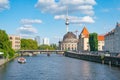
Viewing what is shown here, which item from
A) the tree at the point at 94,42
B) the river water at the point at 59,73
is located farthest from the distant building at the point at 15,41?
the river water at the point at 59,73

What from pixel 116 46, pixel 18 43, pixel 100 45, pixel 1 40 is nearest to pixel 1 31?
pixel 1 40

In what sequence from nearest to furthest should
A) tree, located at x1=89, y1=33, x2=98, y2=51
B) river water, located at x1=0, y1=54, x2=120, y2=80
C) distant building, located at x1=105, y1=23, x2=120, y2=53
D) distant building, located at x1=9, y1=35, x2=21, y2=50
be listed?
1. river water, located at x1=0, y1=54, x2=120, y2=80
2. distant building, located at x1=105, y1=23, x2=120, y2=53
3. tree, located at x1=89, y1=33, x2=98, y2=51
4. distant building, located at x1=9, y1=35, x2=21, y2=50

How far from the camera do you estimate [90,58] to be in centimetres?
12138

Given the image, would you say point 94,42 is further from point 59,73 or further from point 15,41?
point 59,73

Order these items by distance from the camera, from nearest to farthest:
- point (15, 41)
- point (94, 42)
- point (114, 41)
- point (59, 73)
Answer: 1. point (59, 73)
2. point (114, 41)
3. point (94, 42)
4. point (15, 41)

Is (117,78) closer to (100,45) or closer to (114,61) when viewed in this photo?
(114,61)

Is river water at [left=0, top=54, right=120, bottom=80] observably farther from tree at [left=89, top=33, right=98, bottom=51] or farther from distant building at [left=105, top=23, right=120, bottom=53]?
tree at [left=89, top=33, right=98, bottom=51]

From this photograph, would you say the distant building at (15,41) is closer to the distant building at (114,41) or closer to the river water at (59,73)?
the distant building at (114,41)

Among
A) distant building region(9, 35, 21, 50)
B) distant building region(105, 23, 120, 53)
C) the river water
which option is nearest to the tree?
distant building region(105, 23, 120, 53)

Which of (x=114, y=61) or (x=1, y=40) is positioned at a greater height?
(x=1, y=40)

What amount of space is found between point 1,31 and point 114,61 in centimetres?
4370

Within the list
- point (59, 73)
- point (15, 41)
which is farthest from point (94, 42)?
point (59, 73)

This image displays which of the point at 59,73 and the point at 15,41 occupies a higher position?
the point at 15,41

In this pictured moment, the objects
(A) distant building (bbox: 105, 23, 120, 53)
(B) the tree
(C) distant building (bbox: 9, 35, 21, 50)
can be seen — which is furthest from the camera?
(C) distant building (bbox: 9, 35, 21, 50)
